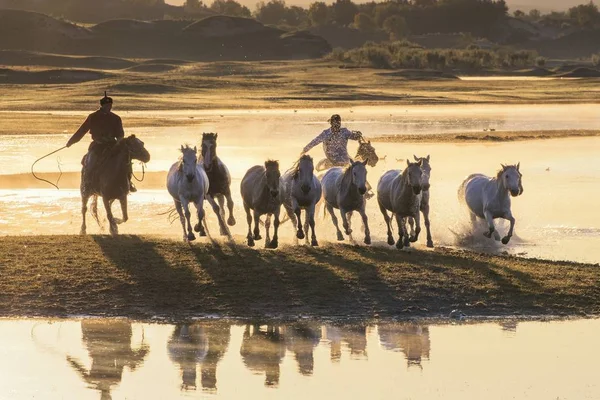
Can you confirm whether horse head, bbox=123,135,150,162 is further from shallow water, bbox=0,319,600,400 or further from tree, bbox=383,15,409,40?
tree, bbox=383,15,409,40

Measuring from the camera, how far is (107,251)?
Answer: 56.7 ft

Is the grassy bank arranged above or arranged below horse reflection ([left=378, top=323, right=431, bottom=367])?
above

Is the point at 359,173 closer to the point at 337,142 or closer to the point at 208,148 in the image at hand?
the point at 208,148

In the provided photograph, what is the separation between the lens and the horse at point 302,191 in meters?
18.1

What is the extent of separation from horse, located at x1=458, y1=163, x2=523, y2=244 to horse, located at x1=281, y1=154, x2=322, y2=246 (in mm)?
2571

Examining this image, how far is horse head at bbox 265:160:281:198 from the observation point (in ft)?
59.0

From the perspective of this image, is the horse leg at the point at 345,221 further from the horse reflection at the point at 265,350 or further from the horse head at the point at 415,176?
the horse reflection at the point at 265,350

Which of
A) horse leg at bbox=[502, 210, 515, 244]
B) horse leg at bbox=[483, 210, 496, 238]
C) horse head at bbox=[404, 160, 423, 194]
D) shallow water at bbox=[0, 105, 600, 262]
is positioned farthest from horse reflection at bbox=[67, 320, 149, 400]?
horse leg at bbox=[483, 210, 496, 238]

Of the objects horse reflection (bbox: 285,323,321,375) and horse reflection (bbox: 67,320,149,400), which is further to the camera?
horse reflection (bbox: 285,323,321,375)

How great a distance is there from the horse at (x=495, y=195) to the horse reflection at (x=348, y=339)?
5.21 m

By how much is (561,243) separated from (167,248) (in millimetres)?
6370

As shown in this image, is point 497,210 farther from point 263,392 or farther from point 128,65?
point 128,65

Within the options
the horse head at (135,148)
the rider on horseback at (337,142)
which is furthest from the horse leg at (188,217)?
the rider on horseback at (337,142)

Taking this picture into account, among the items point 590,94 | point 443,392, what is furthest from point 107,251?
point 590,94
